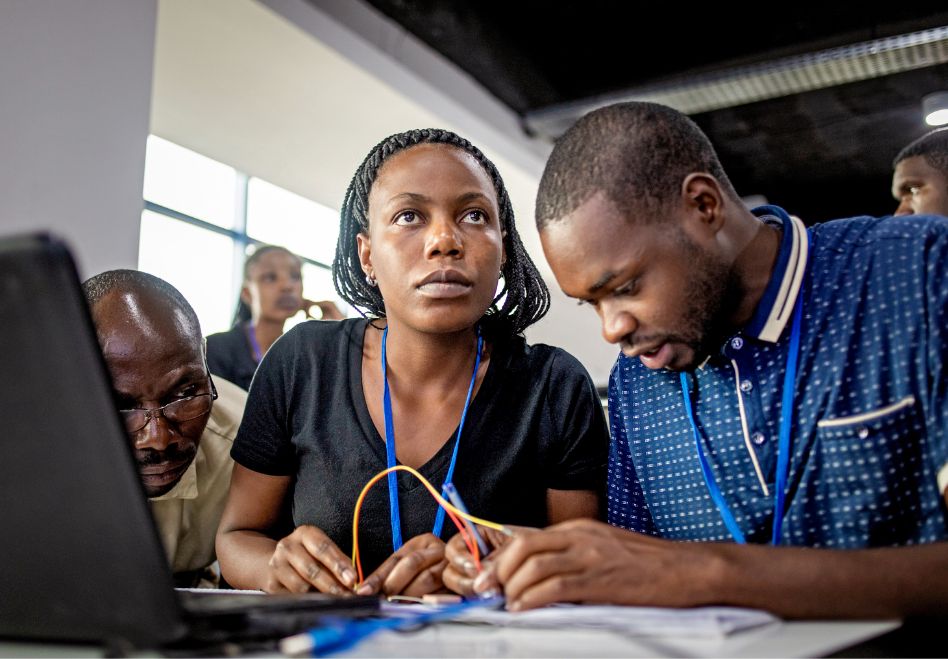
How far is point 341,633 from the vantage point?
0.64 meters

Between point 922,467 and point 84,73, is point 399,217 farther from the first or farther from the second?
point 84,73

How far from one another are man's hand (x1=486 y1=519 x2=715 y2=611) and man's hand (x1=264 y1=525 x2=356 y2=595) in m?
0.30

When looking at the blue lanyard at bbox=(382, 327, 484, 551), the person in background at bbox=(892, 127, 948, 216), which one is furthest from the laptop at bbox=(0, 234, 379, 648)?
the person in background at bbox=(892, 127, 948, 216)

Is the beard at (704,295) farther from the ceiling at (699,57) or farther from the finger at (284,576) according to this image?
the ceiling at (699,57)

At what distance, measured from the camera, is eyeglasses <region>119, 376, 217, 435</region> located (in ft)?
4.74

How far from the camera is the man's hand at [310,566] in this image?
1.06 meters

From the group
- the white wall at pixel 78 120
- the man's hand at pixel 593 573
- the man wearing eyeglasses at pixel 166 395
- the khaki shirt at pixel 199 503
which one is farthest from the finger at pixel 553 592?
the white wall at pixel 78 120

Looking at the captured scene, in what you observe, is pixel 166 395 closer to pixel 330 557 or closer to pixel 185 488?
pixel 185 488

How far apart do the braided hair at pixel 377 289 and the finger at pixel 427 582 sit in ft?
2.23

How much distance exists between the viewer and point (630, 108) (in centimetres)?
125

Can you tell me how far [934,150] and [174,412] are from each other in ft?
9.01

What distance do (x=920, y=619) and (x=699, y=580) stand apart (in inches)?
10.4

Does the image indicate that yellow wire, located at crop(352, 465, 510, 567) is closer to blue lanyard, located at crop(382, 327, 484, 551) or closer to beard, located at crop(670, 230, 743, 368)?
blue lanyard, located at crop(382, 327, 484, 551)

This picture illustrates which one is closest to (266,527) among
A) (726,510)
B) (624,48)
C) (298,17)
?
(726,510)
